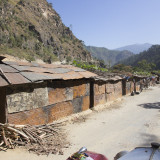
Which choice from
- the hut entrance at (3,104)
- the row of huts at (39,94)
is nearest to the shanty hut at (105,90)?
the row of huts at (39,94)

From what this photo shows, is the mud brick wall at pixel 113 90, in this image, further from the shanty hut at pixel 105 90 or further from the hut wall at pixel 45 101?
the hut wall at pixel 45 101

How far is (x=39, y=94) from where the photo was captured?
296 inches

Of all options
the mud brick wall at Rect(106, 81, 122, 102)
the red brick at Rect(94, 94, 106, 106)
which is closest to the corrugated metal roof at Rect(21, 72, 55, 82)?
the red brick at Rect(94, 94, 106, 106)

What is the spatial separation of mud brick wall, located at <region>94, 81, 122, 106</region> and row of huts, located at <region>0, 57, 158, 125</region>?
0.18 m

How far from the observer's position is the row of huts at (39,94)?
20.8 ft

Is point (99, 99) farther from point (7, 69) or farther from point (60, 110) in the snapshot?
point (7, 69)

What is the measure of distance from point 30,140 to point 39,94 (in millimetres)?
2116

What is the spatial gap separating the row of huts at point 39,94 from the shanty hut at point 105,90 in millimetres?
123

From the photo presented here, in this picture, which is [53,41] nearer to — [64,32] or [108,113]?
[64,32]

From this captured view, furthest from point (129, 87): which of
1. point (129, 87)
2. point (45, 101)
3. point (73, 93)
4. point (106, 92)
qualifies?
point (45, 101)

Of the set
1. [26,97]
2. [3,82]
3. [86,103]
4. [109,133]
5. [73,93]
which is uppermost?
[3,82]

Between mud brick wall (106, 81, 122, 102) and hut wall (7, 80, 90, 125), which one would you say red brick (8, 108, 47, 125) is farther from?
mud brick wall (106, 81, 122, 102)

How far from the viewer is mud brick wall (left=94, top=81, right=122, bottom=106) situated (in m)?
12.1

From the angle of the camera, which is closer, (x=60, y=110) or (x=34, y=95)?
(x=34, y=95)
